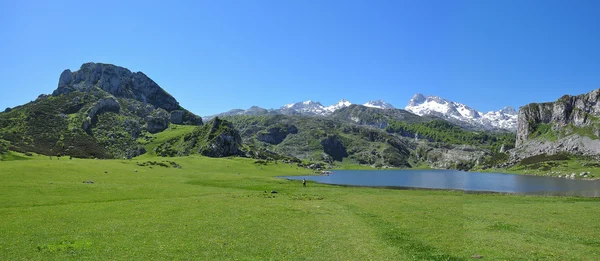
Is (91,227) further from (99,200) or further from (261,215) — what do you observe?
(99,200)

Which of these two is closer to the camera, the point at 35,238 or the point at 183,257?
the point at 183,257

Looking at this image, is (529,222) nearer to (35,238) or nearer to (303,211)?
(303,211)

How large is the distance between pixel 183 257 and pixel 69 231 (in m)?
13.5

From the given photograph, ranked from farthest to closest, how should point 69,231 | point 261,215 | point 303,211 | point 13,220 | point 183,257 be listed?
point 303,211 → point 261,215 → point 13,220 → point 69,231 → point 183,257

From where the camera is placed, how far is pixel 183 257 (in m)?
23.6

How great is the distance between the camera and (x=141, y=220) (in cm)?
3478

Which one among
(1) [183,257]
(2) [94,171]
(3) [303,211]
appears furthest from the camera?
(2) [94,171]

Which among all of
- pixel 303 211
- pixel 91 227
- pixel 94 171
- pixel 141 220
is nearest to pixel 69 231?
pixel 91 227

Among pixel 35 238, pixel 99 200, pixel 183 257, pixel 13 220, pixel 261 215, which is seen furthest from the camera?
pixel 99 200

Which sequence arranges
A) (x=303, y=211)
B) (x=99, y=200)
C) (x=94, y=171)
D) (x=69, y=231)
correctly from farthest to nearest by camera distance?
(x=94, y=171) < (x=99, y=200) < (x=303, y=211) < (x=69, y=231)

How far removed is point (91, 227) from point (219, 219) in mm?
12053

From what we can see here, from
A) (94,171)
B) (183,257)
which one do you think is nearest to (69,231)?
(183,257)

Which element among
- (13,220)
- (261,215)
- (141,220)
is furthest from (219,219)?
(13,220)

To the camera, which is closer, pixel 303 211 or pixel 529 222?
pixel 529 222
